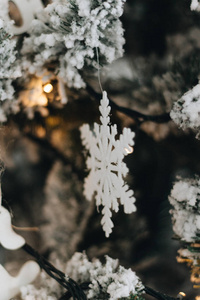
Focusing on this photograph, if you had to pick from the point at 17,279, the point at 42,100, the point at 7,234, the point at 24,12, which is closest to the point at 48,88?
the point at 42,100

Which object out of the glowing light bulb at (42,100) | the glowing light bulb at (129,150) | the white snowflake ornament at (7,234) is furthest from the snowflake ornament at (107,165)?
the white snowflake ornament at (7,234)

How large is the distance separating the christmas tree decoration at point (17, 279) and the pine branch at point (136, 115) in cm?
54

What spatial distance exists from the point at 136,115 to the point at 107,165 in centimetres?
15

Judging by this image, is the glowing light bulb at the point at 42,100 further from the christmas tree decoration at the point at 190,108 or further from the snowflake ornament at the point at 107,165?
the christmas tree decoration at the point at 190,108

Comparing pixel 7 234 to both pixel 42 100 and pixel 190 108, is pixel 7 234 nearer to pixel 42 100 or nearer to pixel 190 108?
pixel 42 100

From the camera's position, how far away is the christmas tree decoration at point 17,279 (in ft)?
3.15

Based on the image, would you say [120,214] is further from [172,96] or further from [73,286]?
[172,96]

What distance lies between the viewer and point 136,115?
2.73 ft

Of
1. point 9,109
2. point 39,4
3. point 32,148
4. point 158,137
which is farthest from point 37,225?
point 39,4

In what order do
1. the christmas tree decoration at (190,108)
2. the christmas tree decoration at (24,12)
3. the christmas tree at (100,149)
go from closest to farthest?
1. the christmas tree decoration at (190,108)
2. the christmas tree at (100,149)
3. the christmas tree decoration at (24,12)

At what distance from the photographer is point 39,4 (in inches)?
37.3

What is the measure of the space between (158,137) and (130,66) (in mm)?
193

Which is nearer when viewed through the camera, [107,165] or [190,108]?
[190,108]

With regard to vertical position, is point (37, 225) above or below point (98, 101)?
below
